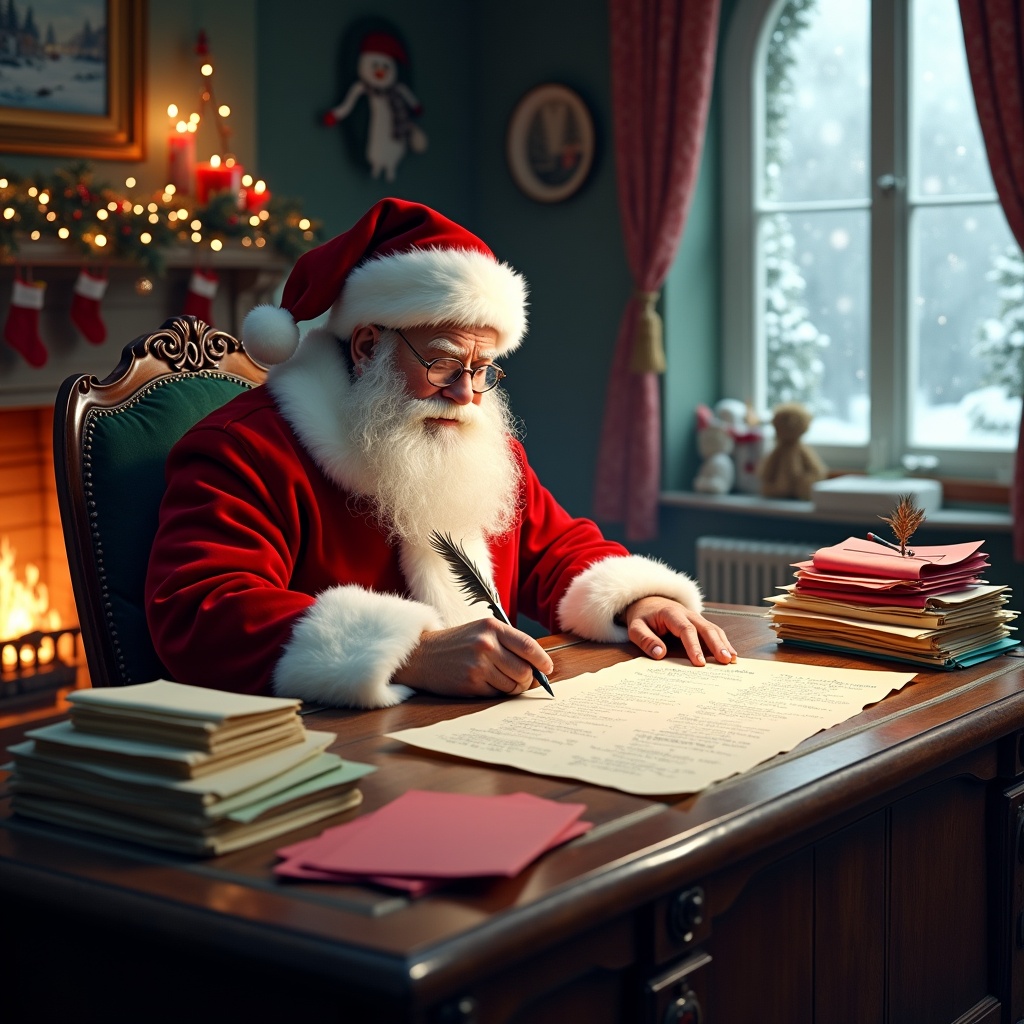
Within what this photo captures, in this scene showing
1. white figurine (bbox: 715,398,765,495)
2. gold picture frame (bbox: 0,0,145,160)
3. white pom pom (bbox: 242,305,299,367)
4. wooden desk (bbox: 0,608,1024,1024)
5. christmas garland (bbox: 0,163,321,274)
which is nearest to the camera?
wooden desk (bbox: 0,608,1024,1024)

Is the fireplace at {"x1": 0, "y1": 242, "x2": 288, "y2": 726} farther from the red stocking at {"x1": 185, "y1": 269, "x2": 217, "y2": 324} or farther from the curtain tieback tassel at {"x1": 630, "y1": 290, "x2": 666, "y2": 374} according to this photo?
the curtain tieback tassel at {"x1": 630, "y1": 290, "x2": 666, "y2": 374}

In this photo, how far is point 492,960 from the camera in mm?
995

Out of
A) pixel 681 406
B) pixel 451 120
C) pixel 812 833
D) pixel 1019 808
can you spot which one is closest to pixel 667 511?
pixel 681 406

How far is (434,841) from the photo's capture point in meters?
1.15

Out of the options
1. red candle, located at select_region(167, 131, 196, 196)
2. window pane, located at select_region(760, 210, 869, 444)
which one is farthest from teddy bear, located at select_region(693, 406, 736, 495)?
red candle, located at select_region(167, 131, 196, 196)

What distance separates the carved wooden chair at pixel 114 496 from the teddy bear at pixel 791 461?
105 inches

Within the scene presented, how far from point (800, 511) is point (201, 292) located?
79.7 inches

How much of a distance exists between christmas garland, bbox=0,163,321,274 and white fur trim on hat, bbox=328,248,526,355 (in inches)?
66.2

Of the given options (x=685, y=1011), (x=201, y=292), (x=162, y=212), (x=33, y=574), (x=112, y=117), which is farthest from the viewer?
(x=33, y=574)

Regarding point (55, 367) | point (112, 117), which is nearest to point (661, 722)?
point (55, 367)

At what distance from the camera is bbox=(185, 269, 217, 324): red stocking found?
4145 mm

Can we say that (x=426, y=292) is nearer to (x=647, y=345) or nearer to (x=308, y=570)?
(x=308, y=570)

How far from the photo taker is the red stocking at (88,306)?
3867 millimetres

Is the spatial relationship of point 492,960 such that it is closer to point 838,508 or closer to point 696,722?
point 696,722
